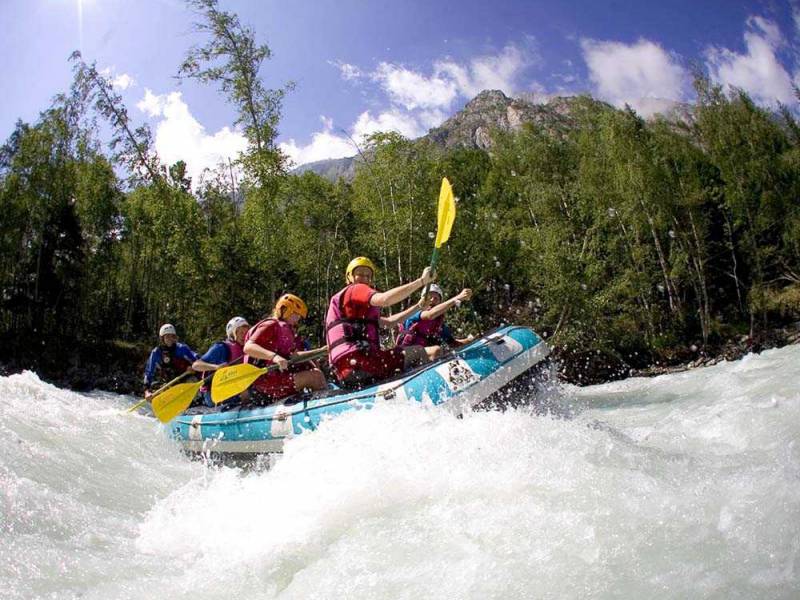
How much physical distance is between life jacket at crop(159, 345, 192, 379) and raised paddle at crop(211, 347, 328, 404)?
9.68 ft

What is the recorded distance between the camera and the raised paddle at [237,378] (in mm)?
5531

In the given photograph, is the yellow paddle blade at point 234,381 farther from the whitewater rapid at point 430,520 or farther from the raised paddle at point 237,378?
the whitewater rapid at point 430,520

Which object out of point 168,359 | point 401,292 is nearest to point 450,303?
point 401,292

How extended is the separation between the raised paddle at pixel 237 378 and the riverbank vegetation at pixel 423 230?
28.6 ft

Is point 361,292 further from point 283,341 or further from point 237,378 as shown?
point 237,378

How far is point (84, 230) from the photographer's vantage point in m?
18.2

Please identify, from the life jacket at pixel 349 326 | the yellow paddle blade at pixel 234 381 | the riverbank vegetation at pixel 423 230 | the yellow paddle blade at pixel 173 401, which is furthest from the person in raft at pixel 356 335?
the riverbank vegetation at pixel 423 230

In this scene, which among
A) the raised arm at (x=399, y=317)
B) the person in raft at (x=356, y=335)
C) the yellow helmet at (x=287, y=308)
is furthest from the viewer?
the yellow helmet at (x=287, y=308)

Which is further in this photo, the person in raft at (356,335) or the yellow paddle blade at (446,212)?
the yellow paddle blade at (446,212)

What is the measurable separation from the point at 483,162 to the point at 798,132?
37.2ft

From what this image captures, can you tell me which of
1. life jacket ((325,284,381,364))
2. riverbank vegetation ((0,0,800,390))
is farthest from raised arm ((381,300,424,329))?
riverbank vegetation ((0,0,800,390))

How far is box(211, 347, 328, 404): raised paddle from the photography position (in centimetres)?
553

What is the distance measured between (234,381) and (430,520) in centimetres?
328

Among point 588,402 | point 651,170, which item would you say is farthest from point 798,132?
point 588,402
